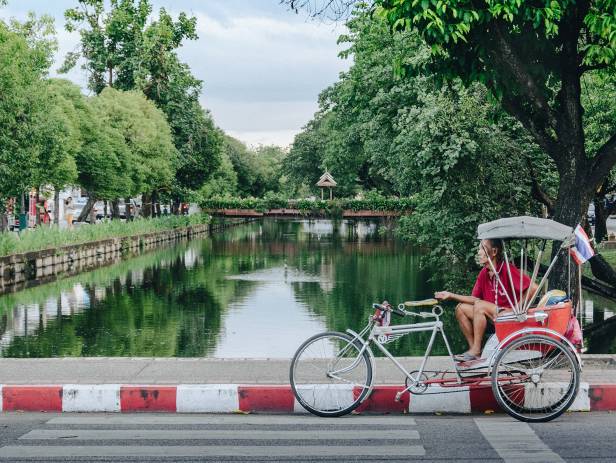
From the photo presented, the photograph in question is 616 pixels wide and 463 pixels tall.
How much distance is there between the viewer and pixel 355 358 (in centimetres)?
820

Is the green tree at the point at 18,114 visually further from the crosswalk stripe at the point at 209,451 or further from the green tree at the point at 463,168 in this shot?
the crosswalk stripe at the point at 209,451

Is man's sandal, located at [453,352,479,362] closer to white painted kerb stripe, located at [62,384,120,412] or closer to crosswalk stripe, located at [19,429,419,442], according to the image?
crosswalk stripe, located at [19,429,419,442]

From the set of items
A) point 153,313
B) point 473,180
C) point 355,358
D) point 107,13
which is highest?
point 107,13

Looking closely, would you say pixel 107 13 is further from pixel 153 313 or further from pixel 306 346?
pixel 306 346

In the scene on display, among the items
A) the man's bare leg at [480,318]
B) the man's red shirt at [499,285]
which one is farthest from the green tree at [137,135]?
the man's bare leg at [480,318]

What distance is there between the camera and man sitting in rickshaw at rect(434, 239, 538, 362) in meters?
8.52

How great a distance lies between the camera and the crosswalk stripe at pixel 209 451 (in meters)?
6.58

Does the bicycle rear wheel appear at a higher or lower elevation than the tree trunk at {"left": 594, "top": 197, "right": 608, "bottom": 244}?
lower

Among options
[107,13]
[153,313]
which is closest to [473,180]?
[153,313]

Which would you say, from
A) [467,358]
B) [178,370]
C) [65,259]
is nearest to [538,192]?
[467,358]

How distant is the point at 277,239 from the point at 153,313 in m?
38.9

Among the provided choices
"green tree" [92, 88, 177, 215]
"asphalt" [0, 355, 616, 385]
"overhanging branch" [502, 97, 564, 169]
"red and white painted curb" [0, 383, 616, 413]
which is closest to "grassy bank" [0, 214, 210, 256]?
"green tree" [92, 88, 177, 215]

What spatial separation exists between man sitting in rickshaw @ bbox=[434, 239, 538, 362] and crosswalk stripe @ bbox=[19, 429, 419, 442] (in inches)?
56.9

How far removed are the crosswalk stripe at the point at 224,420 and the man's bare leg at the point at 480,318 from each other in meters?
0.98
